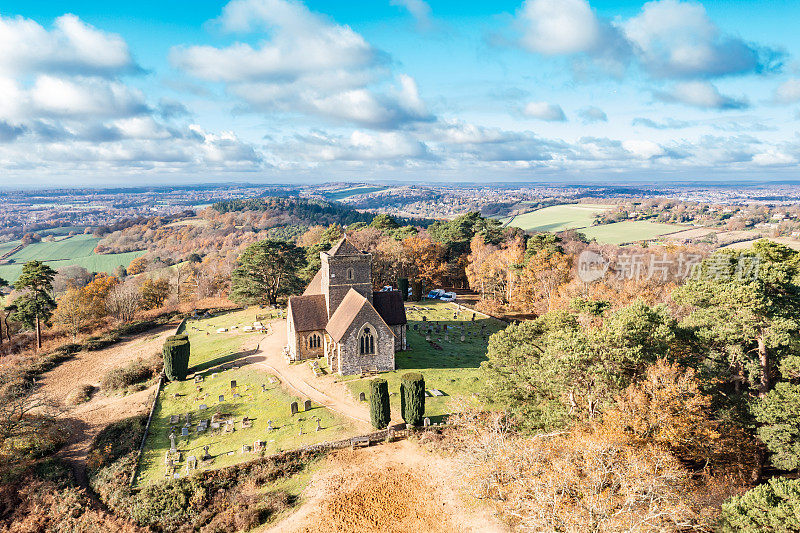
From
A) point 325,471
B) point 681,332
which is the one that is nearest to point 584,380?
point 681,332

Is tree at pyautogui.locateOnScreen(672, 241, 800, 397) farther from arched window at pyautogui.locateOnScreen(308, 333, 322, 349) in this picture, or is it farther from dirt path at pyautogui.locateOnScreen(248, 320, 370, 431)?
arched window at pyautogui.locateOnScreen(308, 333, 322, 349)

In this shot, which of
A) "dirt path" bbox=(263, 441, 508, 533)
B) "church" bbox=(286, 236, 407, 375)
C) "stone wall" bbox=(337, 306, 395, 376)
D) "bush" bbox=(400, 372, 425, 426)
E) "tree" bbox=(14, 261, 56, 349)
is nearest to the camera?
"dirt path" bbox=(263, 441, 508, 533)

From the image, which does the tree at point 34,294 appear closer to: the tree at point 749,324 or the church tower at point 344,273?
the church tower at point 344,273

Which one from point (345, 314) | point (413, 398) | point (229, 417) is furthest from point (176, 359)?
point (413, 398)

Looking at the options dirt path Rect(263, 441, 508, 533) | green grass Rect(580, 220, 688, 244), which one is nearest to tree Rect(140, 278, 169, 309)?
dirt path Rect(263, 441, 508, 533)

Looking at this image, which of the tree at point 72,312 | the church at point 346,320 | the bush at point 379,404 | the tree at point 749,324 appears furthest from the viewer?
the tree at point 72,312

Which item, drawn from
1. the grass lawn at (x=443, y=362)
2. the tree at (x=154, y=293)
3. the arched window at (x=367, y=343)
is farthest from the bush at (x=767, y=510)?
the tree at (x=154, y=293)

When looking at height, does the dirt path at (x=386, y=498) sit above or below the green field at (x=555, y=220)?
below
